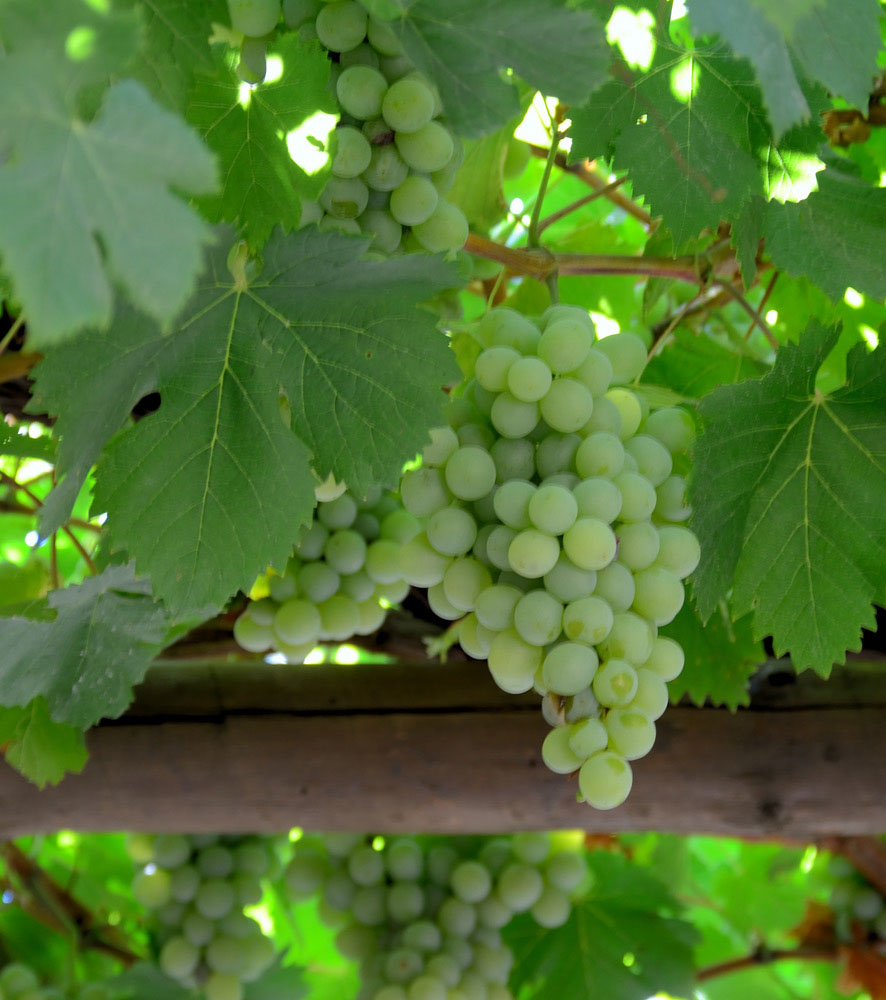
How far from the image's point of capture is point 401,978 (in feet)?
5.73

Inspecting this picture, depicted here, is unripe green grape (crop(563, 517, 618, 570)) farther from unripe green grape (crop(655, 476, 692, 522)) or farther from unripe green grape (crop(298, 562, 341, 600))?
unripe green grape (crop(298, 562, 341, 600))

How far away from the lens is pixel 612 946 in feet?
6.03

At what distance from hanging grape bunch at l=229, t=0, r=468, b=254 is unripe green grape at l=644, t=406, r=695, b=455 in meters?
0.24

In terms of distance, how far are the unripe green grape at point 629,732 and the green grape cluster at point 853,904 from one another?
1.78m

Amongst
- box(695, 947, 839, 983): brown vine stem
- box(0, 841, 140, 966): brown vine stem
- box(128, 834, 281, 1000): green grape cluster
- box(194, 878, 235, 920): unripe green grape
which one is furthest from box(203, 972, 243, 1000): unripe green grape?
box(695, 947, 839, 983): brown vine stem

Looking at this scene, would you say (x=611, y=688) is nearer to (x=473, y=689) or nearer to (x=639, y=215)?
(x=473, y=689)

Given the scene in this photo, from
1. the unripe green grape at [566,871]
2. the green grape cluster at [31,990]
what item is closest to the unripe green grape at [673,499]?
the unripe green grape at [566,871]

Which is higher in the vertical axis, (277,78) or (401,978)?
(277,78)

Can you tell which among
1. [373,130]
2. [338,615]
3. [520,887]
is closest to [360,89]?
[373,130]

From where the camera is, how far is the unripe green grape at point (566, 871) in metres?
1.81

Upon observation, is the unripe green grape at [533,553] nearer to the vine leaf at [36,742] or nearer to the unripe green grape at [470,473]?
the unripe green grape at [470,473]

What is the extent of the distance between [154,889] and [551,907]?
2.42ft

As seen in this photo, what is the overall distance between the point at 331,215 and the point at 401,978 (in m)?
1.39

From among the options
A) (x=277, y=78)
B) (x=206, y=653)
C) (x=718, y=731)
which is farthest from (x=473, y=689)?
(x=277, y=78)
